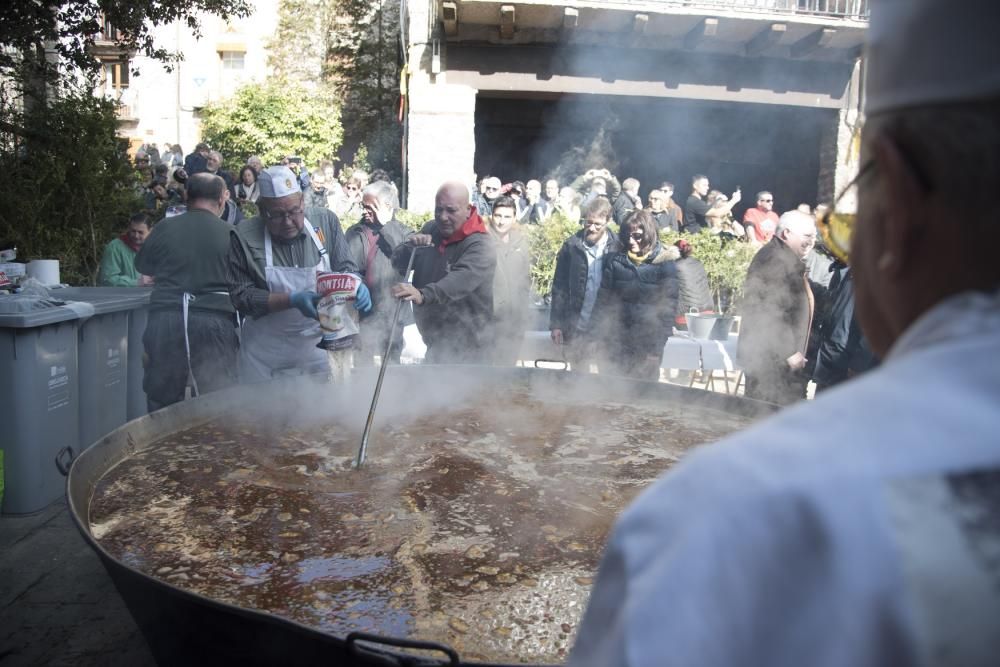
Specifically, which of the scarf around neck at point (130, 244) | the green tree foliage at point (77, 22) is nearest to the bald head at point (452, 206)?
the scarf around neck at point (130, 244)

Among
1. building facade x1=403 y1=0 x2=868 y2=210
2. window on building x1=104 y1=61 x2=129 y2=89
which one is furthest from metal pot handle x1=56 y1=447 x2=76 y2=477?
window on building x1=104 y1=61 x2=129 y2=89

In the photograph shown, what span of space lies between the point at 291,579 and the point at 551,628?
790 mm

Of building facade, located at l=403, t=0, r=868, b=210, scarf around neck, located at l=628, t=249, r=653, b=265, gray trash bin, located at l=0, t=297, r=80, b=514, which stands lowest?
→ gray trash bin, located at l=0, t=297, r=80, b=514

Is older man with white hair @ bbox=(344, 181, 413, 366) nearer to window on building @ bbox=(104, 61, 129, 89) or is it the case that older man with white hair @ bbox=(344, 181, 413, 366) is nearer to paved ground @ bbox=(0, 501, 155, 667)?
paved ground @ bbox=(0, 501, 155, 667)

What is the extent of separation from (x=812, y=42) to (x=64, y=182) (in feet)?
40.1

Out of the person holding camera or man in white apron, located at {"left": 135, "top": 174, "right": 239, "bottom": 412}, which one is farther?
the person holding camera

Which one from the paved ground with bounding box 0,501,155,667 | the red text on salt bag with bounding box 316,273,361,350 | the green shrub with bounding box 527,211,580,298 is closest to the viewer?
the paved ground with bounding box 0,501,155,667

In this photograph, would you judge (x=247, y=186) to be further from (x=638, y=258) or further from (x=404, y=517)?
(x=404, y=517)

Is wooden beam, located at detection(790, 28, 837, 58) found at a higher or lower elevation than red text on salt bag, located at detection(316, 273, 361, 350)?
higher

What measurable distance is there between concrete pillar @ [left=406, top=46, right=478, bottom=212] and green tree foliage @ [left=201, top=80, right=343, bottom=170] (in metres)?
7.44

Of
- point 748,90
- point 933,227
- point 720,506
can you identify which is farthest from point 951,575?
point 748,90

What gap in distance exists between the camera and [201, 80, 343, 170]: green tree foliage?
2041 centimetres

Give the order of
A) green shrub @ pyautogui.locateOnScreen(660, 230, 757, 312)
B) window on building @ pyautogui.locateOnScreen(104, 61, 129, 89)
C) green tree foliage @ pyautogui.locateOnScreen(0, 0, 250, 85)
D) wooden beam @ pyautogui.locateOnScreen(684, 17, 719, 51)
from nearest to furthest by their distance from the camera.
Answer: green tree foliage @ pyautogui.locateOnScreen(0, 0, 250, 85) → green shrub @ pyautogui.locateOnScreen(660, 230, 757, 312) → wooden beam @ pyautogui.locateOnScreen(684, 17, 719, 51) → window on building @ pyautogui.locateOnScreen(104, 61, 129, 89)

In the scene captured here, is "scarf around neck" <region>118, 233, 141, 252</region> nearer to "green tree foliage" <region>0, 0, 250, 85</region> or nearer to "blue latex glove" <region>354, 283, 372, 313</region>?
"green tree foliage" <region>0, 0, 250, 85</region>
